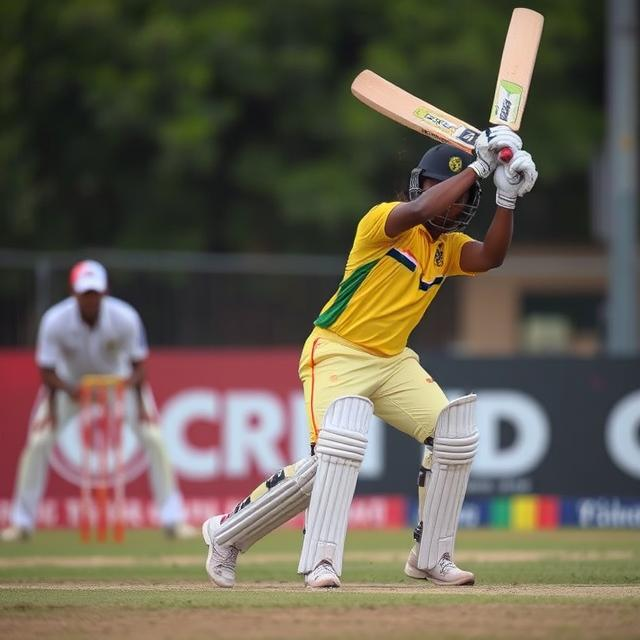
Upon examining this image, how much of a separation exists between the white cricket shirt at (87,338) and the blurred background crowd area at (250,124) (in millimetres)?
5798

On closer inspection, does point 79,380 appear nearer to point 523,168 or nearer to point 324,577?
point 324,577

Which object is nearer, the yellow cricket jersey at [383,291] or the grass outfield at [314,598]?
the grass outfield at [314,598]

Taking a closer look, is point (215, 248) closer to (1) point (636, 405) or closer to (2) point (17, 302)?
(2) point (17, 302)

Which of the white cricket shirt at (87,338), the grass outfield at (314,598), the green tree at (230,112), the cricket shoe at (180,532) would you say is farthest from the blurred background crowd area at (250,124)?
the grass outfield at (314,598)

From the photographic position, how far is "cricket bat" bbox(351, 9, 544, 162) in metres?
7.24

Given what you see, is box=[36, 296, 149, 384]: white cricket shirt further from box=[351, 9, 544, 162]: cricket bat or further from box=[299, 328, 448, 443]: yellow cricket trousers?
box=[299, 328, 448, 443]: yellow cricket trousers

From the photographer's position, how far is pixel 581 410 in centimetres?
1321

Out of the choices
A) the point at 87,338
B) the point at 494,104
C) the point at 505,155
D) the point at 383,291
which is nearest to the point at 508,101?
the point at 494,104

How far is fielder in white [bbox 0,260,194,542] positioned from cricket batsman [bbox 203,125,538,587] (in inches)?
179

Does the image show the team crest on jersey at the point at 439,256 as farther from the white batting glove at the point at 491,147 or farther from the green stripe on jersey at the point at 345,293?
the white batting glove at the point at 491,147

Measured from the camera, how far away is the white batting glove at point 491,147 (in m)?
6.84

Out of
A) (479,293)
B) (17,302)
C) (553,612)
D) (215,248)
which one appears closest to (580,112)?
(479,293)

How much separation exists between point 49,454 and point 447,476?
5.57 metres

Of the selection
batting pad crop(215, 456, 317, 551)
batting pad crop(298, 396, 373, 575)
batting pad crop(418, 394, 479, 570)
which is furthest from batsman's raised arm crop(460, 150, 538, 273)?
batting pad crop(215, 456, 317, 551)
